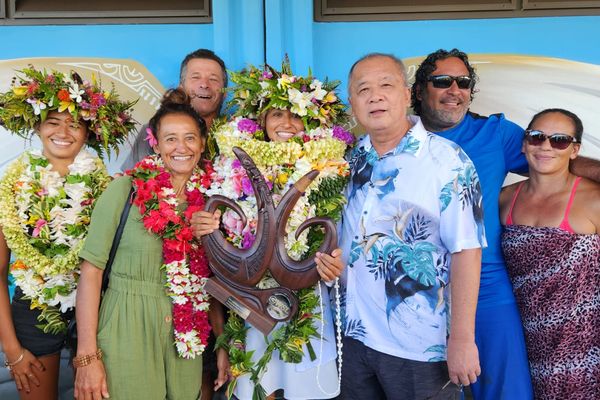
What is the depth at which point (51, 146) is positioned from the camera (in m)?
2.70

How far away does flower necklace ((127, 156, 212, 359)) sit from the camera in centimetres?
240

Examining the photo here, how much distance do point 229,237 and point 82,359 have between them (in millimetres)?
878

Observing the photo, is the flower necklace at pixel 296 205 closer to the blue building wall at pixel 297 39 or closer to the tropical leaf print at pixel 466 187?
the tropical leaf print at pixel 466 187

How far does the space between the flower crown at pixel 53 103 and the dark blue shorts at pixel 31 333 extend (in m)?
0.99

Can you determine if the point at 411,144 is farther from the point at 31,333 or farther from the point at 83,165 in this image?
the point at 31,333

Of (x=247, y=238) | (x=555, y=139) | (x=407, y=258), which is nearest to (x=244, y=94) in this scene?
(x=247, y=238)

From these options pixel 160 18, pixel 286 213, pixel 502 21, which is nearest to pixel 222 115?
pixel 160 18

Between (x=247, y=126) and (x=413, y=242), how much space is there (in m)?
1.07

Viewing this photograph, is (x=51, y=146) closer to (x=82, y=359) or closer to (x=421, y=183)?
(x=82, y=359)

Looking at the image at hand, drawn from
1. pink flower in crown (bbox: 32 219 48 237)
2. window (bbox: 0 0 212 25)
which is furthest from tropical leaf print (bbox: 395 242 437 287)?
window (bbox: 0 0 212 25)

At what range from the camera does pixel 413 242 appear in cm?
227

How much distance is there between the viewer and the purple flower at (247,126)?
264 centimetres

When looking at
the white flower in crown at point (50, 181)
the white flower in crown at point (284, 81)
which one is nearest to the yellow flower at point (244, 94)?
the white flower in crown at point (284, 81)

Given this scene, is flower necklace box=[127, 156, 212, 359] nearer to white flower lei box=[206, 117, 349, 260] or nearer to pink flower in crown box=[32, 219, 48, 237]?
white flower lei box=[206, 117, 349, 260]
